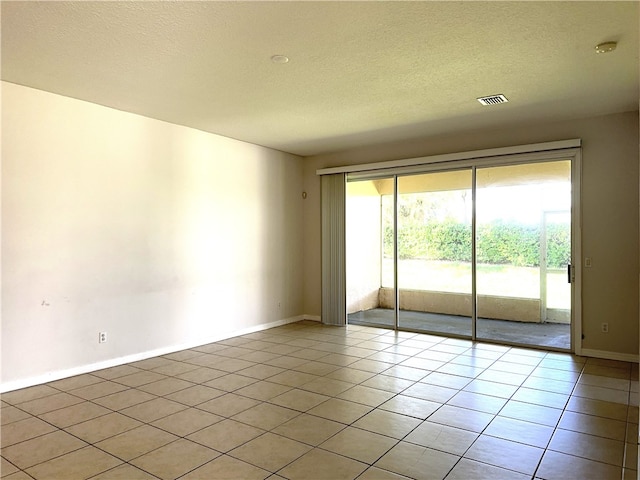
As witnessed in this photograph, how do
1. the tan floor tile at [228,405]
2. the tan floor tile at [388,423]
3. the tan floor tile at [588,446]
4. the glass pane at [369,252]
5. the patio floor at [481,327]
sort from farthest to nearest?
the glass pane at [369,252] < the patio floor at [481,327] < the tan floor tile at [228,405] < the tan floor tile at [388,423] < the tan floor tile at [588,446]

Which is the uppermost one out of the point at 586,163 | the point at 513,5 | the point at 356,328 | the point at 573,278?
the point at 513,5

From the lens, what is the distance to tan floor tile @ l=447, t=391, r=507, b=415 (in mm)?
3328

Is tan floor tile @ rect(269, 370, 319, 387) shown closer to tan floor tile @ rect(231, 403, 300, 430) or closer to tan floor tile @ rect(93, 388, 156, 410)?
tan floor tile @ rect(231, 403, 300, 430)

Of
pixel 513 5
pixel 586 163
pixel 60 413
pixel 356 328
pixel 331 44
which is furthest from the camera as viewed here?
pixel 356 328

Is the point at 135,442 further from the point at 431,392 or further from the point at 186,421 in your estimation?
the point at 431,392

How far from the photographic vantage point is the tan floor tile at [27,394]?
3.51 m

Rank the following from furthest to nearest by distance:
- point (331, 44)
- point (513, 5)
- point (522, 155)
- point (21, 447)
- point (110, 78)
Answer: point (522, 155)
point (110, 78)
point (331, 44)
point (21, 447)
point (513, 5)

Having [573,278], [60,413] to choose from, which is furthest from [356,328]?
[60,413]

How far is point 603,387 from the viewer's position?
12.5 feet

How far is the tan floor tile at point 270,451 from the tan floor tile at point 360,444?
0.19m

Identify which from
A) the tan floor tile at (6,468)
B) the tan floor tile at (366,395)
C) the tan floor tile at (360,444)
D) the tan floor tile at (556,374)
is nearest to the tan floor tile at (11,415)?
the tan floor tile at (6,468)

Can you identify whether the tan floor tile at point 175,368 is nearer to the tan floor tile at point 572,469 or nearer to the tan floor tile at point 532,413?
the tan floor tile at point 532,413

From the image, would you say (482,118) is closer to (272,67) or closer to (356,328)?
(272,67)

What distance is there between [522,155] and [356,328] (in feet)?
10.9
